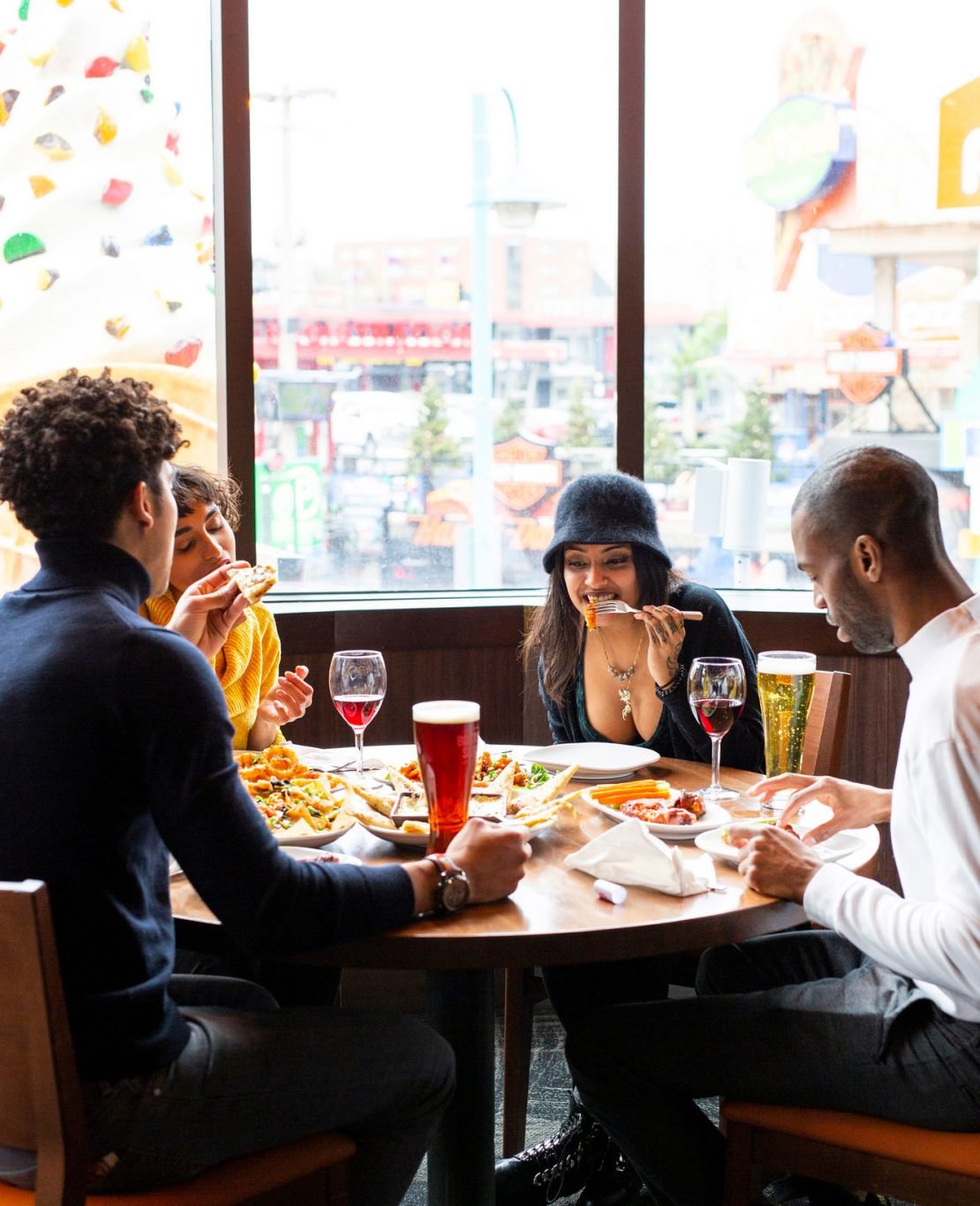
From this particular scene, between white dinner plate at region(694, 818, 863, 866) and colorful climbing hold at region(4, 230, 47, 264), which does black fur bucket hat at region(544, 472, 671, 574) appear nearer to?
white dinner plate at region(694, 818, 863, 866)

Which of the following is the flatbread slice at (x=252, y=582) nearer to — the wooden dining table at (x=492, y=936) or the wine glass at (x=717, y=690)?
the wooden dining table at (x=492, y=936)

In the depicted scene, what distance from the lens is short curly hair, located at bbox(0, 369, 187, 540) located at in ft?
5.22

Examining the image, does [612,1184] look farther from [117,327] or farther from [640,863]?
[117,327]

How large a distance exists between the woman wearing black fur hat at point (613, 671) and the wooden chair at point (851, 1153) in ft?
2.43

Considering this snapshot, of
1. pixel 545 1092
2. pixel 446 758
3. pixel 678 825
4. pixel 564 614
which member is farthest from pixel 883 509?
pixel 545 1092

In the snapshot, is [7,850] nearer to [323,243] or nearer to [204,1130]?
[204,1130]

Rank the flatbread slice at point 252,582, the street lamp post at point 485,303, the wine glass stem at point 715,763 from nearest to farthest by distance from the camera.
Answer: the wine glass stem at point 715,763, the flatbread slice at point 252,582, the street lamp post at point 485,303

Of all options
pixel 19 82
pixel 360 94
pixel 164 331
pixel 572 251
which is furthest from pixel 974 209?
pixel 19 82

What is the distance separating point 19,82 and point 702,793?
9.26ft

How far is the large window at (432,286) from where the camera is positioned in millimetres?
3975

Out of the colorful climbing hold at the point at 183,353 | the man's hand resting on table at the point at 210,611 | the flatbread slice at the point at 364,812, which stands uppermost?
Result: the colorful climbing hold at the point at 183,353

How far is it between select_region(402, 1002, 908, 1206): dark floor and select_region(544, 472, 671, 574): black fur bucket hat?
1.31m

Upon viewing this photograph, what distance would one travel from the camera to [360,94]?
4.02 meters

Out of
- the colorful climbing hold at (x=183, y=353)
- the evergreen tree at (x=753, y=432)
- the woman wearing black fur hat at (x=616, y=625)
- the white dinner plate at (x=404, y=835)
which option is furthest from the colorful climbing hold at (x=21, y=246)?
the white dinner plate at (x=404, y=835)
